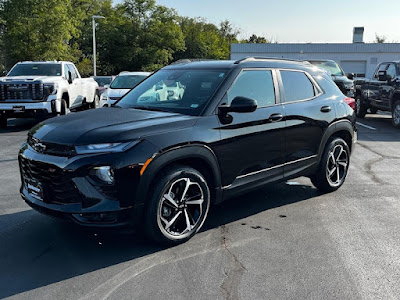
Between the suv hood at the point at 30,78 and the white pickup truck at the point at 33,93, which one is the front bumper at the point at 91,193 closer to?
the white pickup truck at the point at 33,93

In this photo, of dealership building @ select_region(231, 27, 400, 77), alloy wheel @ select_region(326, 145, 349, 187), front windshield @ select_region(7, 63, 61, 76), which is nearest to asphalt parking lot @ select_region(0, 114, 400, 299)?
alloy wheel @ select_region(326, 145, 349, 187)

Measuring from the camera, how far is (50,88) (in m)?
12.1

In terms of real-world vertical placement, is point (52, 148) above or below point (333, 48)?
below

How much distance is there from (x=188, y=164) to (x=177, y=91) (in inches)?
39.8

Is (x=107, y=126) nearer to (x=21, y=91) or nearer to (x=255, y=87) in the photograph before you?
(x=255, y=87)

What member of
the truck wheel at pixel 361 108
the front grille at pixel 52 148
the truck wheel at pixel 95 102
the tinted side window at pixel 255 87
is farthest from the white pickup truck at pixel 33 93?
the truck wheel at pixel 361 108

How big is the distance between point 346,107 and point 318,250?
2.66 m

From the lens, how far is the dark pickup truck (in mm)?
12837

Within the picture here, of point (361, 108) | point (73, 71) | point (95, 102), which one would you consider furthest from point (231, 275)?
point (95, 102)

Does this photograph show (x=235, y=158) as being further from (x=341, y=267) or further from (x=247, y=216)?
(x=341, y=267)

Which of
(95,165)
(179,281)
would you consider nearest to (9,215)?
(95,165)

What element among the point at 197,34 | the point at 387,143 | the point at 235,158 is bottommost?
the point at 387,143

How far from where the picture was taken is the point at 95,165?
3.65 meters

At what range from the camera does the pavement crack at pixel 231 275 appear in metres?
3.32
